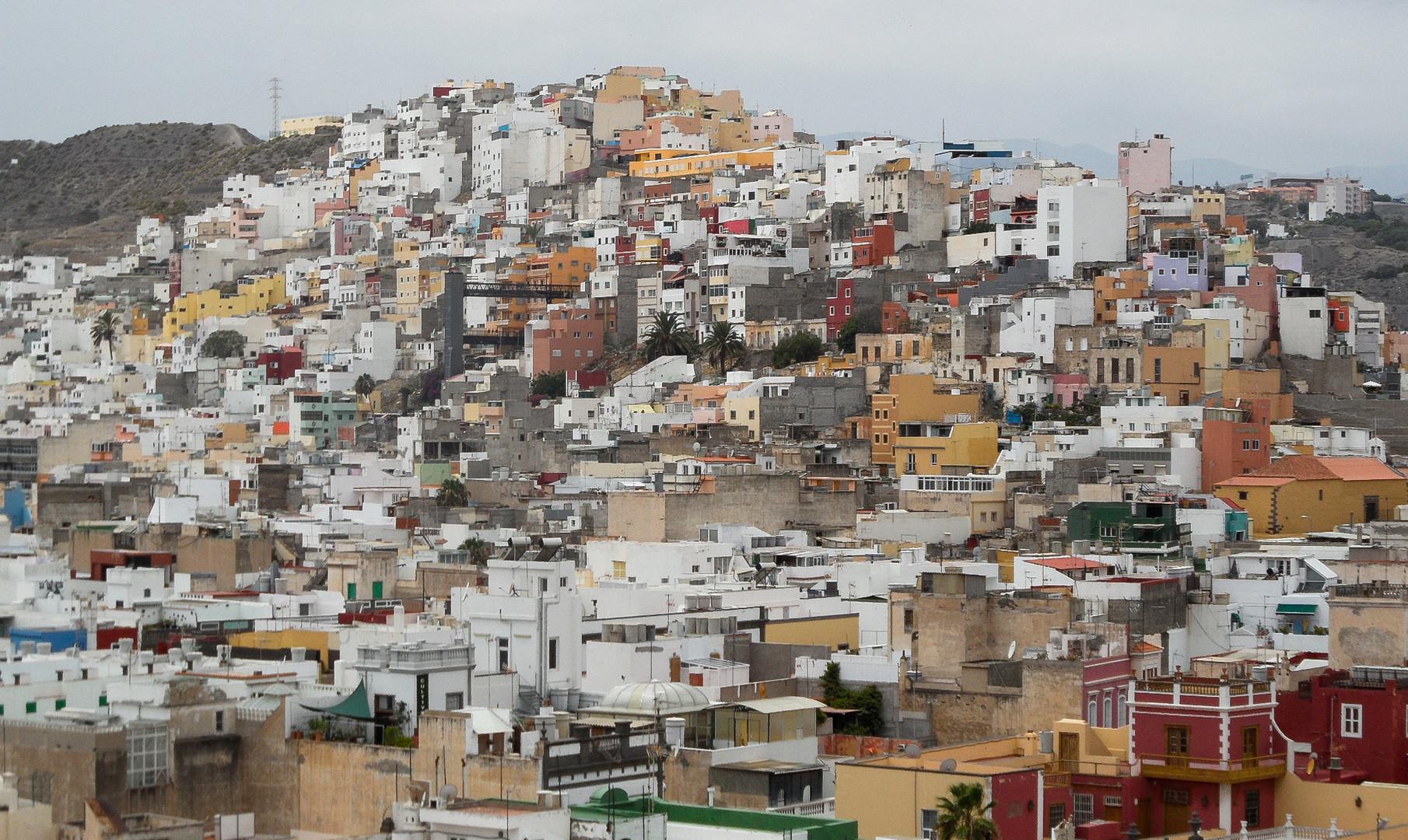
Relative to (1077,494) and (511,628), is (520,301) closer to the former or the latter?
(1077,494)

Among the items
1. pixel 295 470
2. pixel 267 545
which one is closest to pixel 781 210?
pixel 295 470

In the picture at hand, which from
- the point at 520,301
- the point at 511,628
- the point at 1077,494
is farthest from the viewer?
the point at 520,301

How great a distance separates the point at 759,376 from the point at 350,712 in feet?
145

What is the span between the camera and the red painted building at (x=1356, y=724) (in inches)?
921

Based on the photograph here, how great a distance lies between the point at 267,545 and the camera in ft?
144

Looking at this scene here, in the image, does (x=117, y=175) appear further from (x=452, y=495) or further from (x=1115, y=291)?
(x=452, y=495)

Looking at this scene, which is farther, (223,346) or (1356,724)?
(223,346)

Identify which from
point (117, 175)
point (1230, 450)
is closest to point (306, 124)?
point (117, 175)

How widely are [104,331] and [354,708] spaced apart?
78.8 metres

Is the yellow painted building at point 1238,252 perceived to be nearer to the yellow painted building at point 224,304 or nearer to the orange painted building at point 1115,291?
the orange painted building at point 1115,291

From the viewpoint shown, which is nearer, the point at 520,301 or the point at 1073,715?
the point at 1073,715

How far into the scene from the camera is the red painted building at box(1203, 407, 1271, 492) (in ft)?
171

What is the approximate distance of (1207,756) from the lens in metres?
22.5

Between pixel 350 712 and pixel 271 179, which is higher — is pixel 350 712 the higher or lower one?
the lower one
